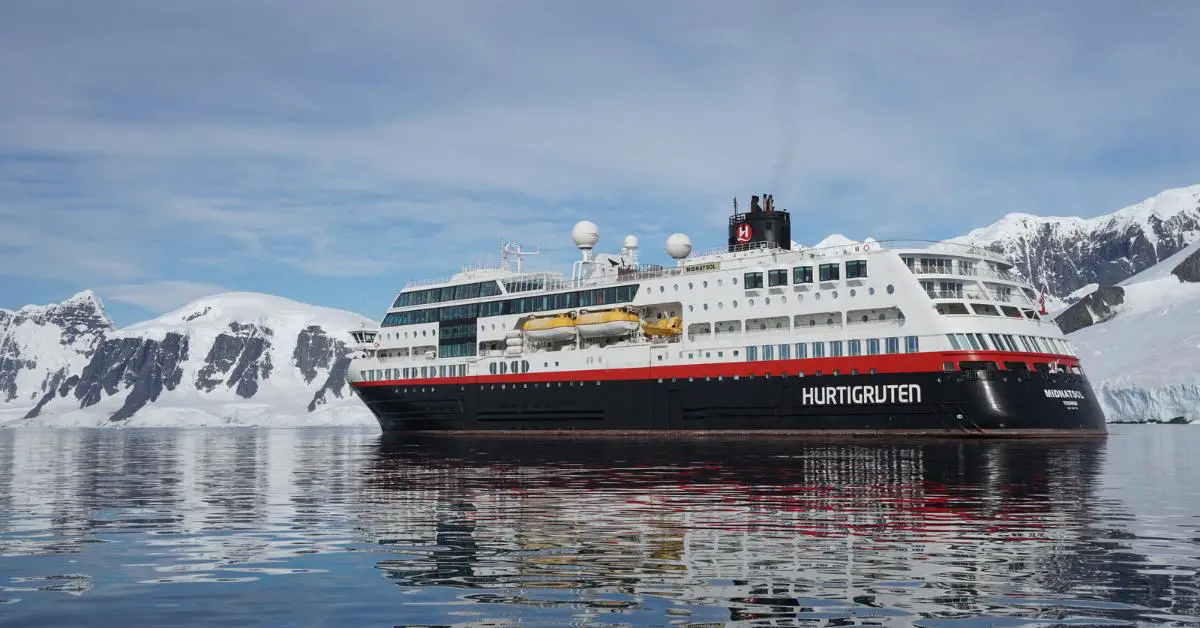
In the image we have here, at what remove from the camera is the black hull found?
5191cm

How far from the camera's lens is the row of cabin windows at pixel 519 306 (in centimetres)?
6794

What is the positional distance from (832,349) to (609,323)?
51.0 ft

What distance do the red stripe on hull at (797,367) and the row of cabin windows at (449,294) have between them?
25.6ft

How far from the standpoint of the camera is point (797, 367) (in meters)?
56.9

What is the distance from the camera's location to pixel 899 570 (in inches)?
536

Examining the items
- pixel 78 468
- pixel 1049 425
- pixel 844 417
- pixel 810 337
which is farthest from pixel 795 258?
pixel 78 468

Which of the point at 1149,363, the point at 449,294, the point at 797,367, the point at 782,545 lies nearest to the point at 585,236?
the point at 449,294

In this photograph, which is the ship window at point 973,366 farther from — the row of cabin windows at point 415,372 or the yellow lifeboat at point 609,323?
the row of cabin windows at point 415,372

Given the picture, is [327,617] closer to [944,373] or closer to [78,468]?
[78,468]

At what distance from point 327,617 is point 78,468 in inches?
1382

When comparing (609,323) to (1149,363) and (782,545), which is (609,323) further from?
(1149,363)

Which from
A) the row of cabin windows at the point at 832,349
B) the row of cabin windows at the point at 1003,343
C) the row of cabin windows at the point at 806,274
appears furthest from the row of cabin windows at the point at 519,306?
the row of cabin windows at the point at 1003,343

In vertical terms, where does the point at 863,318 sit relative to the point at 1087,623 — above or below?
above

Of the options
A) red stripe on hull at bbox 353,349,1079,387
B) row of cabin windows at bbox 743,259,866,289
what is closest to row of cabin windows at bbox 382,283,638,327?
red stripe on hull at bbox 353,349,1079,387
